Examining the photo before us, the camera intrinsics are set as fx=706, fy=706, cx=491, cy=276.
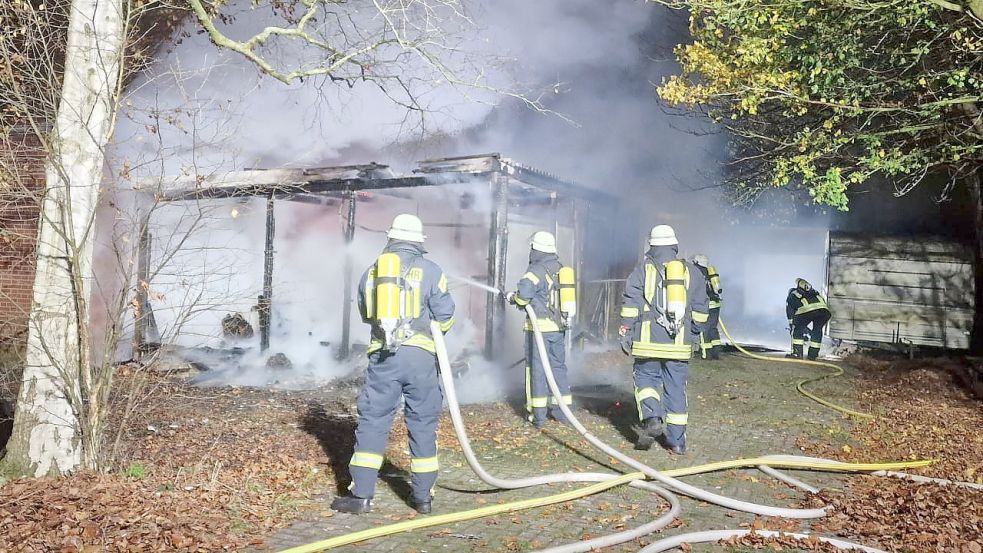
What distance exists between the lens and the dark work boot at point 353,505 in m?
4.45

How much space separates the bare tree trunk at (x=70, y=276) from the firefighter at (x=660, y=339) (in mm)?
Result: 4253

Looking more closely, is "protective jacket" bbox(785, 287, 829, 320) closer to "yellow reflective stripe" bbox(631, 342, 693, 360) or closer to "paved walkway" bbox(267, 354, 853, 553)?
"paved walkway" bbox(267, 354, 853, 553)

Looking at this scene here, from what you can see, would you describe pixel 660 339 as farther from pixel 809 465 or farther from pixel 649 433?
pixel 809 465

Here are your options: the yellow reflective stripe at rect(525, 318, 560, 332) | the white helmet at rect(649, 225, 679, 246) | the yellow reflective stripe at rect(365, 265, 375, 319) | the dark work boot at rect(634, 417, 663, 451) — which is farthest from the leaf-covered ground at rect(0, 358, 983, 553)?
the white helmet at rect(649, 225, 679, 246)

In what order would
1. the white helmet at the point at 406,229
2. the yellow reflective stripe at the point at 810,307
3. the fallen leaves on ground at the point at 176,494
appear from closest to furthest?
1. the fallen leaves on ground at the point at 176,494
2. the white helmet at the point at 406,229
3. the yellow reflective stripe at the point at 810,307

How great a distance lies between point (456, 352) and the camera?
1119cm

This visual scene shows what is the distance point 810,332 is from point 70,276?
12275 millimetres

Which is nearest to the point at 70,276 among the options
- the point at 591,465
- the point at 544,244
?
the point at 591,465

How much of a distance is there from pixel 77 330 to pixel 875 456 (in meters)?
6.31

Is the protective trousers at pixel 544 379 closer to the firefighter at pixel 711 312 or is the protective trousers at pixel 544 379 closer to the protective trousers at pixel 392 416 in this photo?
the protective trousers at pixel 392 416

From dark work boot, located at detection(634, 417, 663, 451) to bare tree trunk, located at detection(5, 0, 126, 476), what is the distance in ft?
14.0

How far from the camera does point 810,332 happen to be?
13203 mm

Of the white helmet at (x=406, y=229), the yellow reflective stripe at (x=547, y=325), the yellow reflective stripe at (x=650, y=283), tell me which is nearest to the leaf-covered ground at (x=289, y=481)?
the yellow reflective stripe at (x=547, y=325)

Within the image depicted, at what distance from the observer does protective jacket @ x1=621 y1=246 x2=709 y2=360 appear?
246 inches
